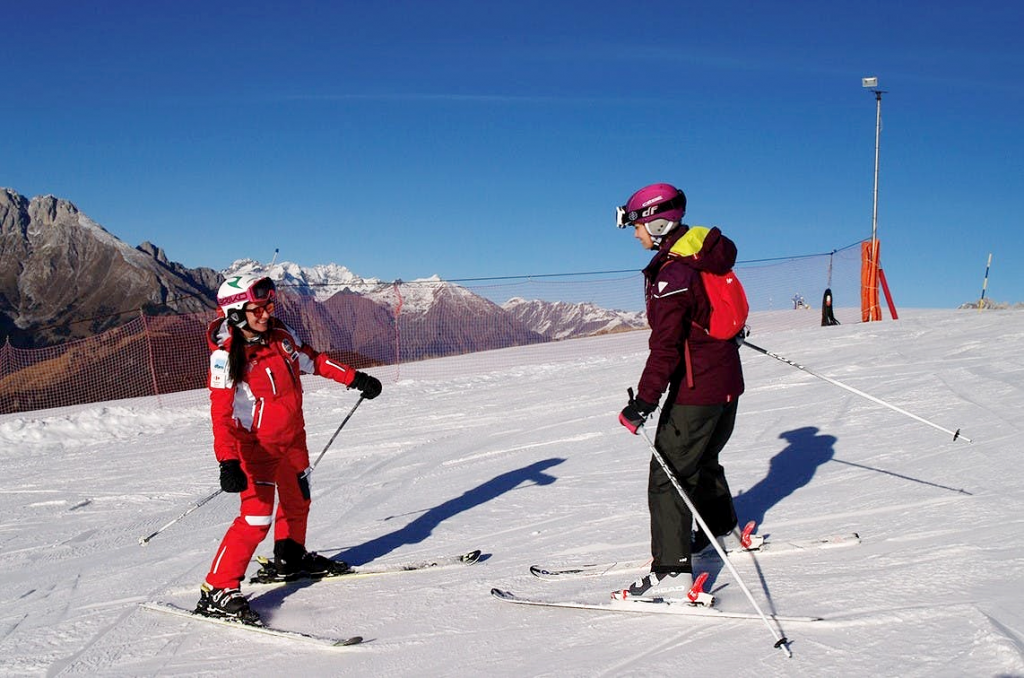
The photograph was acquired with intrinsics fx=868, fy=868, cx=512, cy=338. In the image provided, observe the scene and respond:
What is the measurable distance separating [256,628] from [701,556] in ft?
7.86

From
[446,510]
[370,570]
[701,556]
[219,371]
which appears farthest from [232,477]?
[446,510]

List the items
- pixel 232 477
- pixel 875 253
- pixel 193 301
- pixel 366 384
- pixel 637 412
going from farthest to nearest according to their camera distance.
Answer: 1. pixel 193 301
2. pixel 875 253
3. pixel 366 384
4. pixel 232 477
5. pixel 637 412

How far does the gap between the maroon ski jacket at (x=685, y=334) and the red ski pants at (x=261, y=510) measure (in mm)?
2226

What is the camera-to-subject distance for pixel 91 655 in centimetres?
437

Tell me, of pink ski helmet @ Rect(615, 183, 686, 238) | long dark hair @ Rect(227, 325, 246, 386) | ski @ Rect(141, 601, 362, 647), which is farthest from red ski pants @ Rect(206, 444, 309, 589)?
pink ski helmet @ Rect(615, 183, 686, 238)

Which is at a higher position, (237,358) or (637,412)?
(237,358)

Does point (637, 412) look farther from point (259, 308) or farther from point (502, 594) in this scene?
point (259, 308)

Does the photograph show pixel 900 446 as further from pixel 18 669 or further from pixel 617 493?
pixel 18 669

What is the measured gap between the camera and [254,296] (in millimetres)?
4789

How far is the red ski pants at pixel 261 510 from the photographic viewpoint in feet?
15.3

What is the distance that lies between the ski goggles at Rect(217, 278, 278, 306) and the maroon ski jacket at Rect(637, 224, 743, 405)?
215cm

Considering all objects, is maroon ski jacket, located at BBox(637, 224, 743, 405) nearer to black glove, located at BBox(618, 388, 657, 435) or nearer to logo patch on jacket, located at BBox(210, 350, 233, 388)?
black glove, located at BBox(618, 388, 657, 435)

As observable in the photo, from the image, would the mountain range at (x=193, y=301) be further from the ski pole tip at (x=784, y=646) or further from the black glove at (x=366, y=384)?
the ski pole tip at (x=784, y=646)

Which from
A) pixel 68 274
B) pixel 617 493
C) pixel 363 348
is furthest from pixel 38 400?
pixel 68 274
